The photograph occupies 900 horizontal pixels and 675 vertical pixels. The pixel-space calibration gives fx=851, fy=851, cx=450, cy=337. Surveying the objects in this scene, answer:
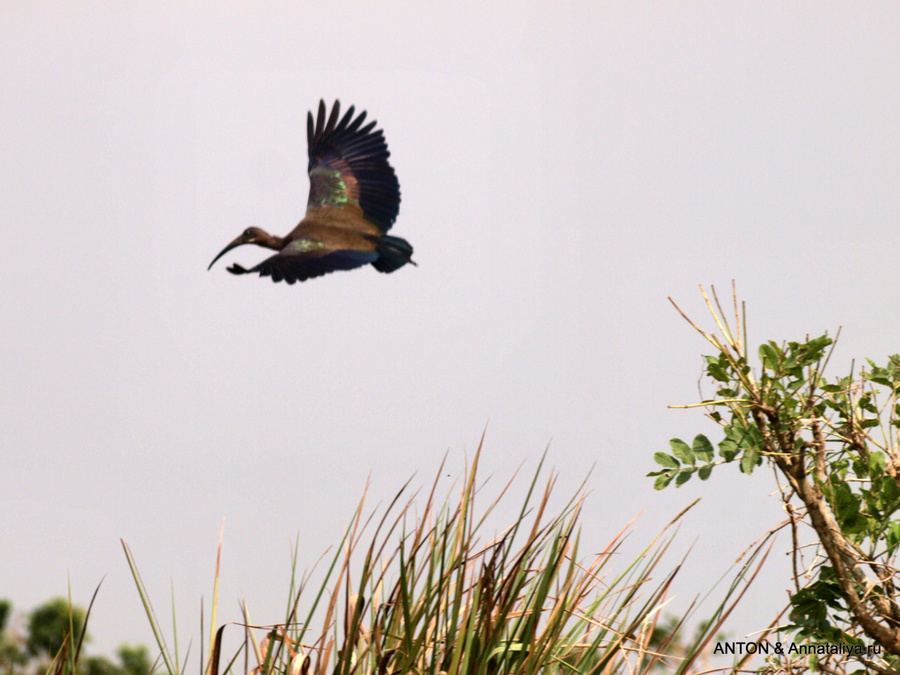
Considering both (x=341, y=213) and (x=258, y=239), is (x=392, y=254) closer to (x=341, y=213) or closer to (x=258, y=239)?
(x=341, y=213)

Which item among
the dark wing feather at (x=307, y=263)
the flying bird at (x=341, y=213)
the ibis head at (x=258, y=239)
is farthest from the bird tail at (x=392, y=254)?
the ibis head at (x=258, y=239)

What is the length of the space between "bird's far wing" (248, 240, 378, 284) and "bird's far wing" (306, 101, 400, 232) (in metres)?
0.39

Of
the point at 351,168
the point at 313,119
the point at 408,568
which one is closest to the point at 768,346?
the point at 408,568

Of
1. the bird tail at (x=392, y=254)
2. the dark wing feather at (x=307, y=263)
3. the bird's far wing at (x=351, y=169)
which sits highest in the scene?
the bird's far wing at (x=351, y=169)

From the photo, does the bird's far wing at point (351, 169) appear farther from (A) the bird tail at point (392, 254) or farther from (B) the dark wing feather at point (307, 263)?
(B) the dark wing feather at point (307, 263)

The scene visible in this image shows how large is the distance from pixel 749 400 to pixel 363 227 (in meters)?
3.00

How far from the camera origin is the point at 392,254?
4.82m

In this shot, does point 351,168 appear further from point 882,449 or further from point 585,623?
point 882,449

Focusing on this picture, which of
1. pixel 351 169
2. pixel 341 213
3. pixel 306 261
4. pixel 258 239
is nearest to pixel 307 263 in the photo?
pixel 306 261

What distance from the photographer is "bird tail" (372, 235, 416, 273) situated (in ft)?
15.7

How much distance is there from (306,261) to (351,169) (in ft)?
2.97

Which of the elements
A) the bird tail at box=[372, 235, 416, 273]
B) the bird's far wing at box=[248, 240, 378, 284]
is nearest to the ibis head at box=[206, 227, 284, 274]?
the bird's far wing at box=[248, 240, 378, 284]

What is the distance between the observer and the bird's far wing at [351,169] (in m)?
4.98

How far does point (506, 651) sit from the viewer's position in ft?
8.23
